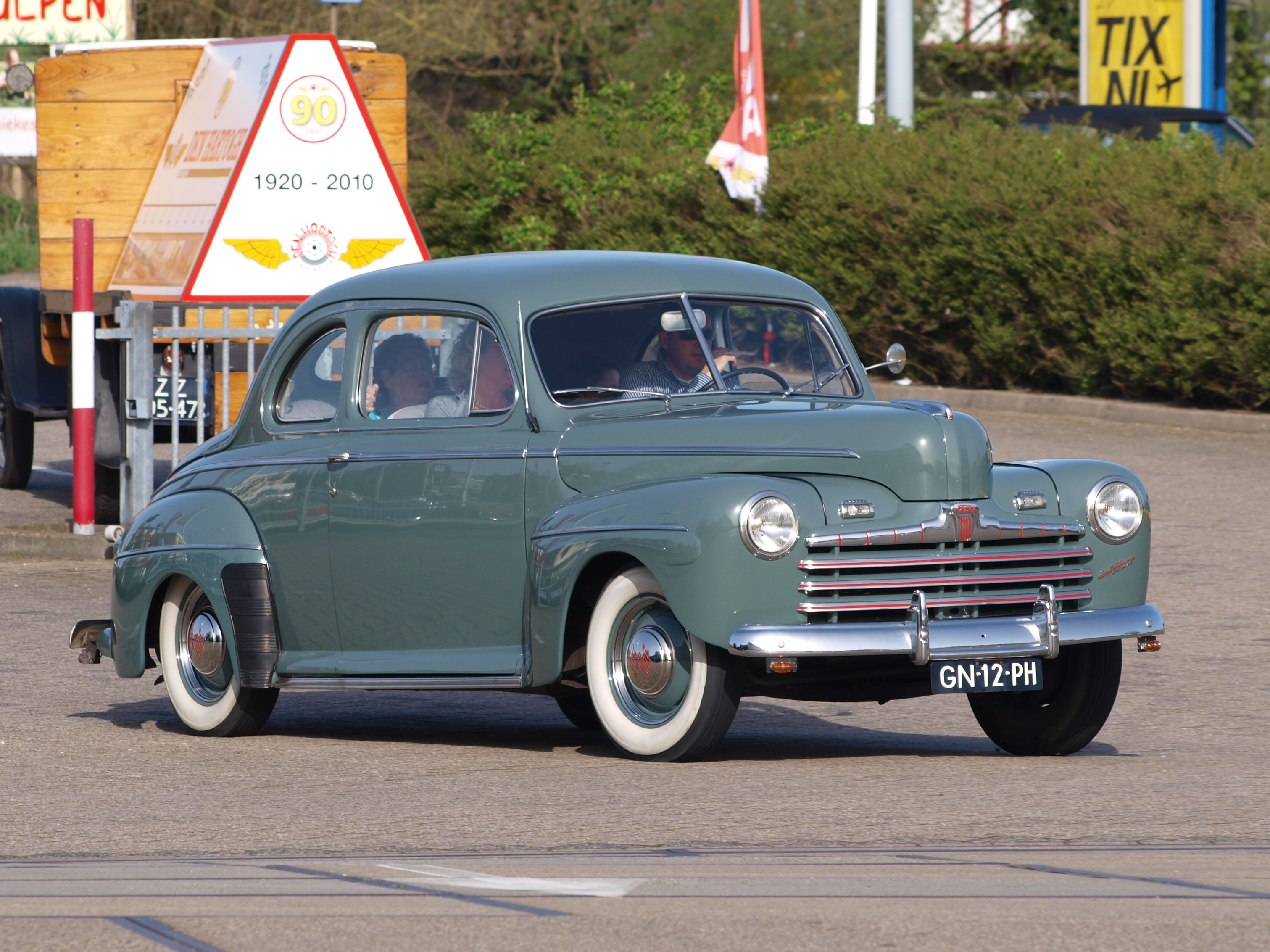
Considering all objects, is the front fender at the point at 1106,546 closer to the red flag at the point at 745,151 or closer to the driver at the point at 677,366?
the driver at the point at 677,366

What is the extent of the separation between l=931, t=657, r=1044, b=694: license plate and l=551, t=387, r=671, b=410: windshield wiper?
1.41 metres

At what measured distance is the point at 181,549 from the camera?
7914 millimetres

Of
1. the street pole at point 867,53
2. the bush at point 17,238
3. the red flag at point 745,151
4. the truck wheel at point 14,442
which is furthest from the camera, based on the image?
the bush at point 17,238

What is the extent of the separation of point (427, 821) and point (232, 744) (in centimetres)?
A: 204

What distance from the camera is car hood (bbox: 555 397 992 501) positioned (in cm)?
651

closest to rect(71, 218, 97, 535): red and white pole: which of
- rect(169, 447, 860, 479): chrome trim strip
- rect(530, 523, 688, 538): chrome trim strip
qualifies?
rect(169, 447, 860, 479): chrome trim strip

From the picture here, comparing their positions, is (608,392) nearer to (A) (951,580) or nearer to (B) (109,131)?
(A) (951,580)

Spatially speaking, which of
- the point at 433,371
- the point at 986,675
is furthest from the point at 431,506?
Result: the point at 986,675

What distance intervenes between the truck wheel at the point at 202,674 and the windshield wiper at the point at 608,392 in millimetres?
1680

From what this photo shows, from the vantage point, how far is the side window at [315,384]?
7.80m

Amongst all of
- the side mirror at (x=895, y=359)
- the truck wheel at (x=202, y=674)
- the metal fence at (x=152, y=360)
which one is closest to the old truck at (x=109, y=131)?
the metal fence at (x=152, y=360)

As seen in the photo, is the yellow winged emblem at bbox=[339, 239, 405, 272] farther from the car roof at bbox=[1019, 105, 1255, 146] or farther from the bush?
the bush

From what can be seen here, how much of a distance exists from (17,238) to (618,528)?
89.3 feet

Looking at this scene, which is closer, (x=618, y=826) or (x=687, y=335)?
(x=618, y=826)
